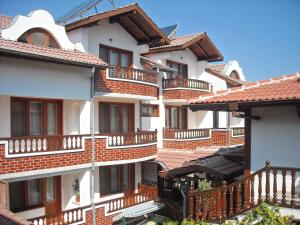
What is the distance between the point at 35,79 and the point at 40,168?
307cm

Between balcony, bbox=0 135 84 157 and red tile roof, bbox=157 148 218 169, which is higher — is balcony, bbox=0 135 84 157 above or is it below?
above

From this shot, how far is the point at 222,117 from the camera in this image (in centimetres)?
2439

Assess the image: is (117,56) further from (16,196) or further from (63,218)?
(63,218)

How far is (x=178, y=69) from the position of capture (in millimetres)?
20703

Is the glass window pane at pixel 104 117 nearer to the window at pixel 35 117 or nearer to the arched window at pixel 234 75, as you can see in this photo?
the window at pixel 35 117

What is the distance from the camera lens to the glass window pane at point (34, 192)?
12223 millimetres

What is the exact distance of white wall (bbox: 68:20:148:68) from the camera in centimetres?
1385

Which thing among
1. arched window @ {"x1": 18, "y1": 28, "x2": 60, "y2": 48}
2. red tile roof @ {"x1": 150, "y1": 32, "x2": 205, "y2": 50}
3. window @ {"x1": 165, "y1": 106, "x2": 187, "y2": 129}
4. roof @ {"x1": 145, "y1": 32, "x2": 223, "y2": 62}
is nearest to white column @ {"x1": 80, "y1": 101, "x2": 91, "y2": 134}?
arched window @ {"x1": 18, "y1": 28, "x2": 60, "y2": 48}

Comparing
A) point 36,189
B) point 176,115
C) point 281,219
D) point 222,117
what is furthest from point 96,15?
point 222,117

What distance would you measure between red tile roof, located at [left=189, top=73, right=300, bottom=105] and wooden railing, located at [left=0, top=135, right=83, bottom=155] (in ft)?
16.0

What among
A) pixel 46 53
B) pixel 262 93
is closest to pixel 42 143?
pixel 46 53

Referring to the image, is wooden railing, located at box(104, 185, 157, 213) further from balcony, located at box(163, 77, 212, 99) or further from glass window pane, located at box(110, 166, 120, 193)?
balcony, located at box(163, 77, 212, 99)

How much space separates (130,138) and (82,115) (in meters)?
2.55

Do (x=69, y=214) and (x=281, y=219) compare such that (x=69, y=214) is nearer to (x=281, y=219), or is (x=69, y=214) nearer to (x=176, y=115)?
(x=281, y=219)
